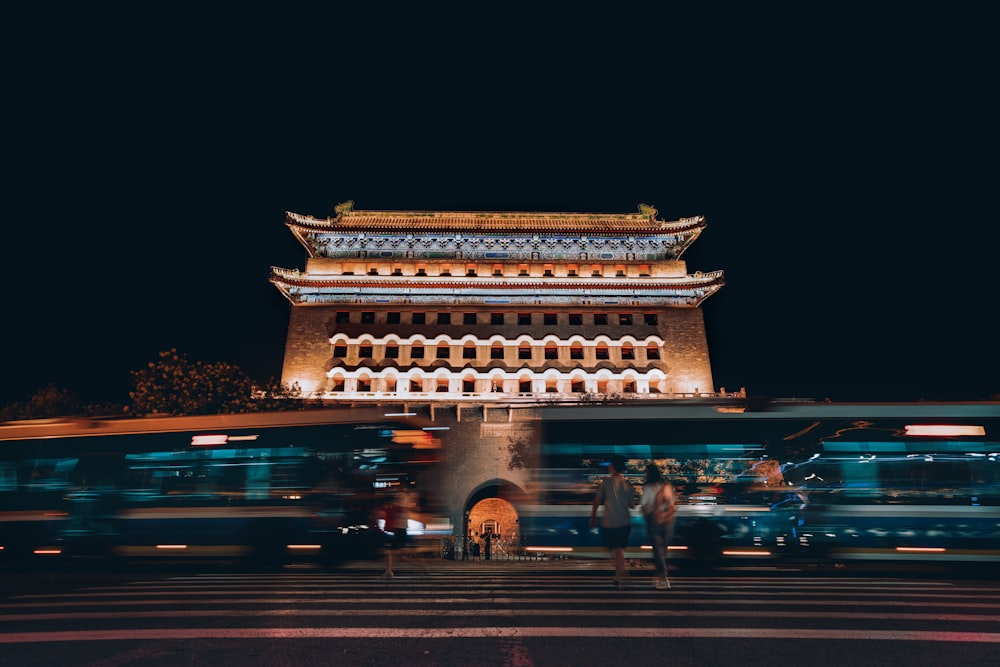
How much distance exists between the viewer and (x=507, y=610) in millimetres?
6430

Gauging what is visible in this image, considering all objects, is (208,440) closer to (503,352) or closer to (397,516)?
(397,516)

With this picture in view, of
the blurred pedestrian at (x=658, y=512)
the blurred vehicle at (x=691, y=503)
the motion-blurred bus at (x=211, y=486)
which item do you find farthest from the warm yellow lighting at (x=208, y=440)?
the blurred pedestrian at (x=658, y=512)

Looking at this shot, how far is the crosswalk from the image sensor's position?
537 cm

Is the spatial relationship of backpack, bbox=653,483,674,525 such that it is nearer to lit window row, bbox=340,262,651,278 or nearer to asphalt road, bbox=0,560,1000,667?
asphalt road, bbox=0,560,1000,667

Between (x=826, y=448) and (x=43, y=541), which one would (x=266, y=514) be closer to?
(x=43, y=541)

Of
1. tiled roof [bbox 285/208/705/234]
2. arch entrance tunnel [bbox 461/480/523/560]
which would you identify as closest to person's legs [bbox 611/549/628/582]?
arch entrance tunnel [bbox 461/480/523/560]

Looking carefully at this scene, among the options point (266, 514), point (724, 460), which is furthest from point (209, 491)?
point (724, 460)

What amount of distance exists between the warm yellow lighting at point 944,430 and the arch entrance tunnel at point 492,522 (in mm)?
14128

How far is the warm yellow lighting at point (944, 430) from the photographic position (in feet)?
38.7

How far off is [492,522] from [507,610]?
79.3 feet

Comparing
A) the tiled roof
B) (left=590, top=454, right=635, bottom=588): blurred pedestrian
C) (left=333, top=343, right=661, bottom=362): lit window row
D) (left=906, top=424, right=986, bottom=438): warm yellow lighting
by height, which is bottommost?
(left=590, top=454, right=635, bottom=588): blurred pedestrian

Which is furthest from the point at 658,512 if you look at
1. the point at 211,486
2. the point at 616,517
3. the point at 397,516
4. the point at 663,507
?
the point at 211,486

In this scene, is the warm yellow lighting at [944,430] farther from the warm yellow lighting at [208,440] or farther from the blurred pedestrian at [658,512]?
the warm yellow lighting at [208,440]

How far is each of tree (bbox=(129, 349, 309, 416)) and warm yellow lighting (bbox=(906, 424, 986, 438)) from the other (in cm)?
2615
